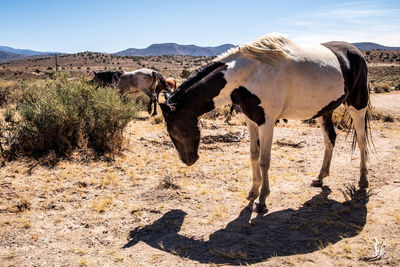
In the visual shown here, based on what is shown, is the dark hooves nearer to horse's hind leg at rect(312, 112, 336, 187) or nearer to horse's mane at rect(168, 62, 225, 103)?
horse's hind leg at rect(312, 112, 336, 187)

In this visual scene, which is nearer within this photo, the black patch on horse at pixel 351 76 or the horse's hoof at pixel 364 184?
the black patch on horse at pixel 351 76

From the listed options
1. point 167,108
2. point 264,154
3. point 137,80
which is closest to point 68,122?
point 167,108

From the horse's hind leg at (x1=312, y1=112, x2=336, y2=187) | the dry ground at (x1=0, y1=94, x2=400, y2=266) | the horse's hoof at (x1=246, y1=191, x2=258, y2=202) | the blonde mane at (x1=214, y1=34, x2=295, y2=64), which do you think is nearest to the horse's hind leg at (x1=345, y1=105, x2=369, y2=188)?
the dry ground at (x1=0, y1=94, x2=400, y2=266)

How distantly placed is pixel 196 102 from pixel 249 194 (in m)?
1.71

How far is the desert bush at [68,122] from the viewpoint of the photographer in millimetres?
5848

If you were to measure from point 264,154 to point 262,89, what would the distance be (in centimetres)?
92

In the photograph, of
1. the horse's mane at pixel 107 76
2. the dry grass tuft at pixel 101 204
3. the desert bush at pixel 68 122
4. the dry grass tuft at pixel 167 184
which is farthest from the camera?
the horse's mane at pixel 107 76

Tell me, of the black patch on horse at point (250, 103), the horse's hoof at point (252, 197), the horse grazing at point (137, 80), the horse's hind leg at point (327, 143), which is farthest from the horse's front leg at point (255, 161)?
the horse grazing at point (137, 80)

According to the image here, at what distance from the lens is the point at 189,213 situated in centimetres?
422

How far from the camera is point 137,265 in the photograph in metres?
3.06

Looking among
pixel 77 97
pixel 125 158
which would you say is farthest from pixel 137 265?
pixel 77 97

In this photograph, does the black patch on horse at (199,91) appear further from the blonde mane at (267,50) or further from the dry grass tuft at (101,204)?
the dry grass tuft at (101,204)

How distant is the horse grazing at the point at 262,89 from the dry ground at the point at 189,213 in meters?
0.73

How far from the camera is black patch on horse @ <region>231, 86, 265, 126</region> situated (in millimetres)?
3834
